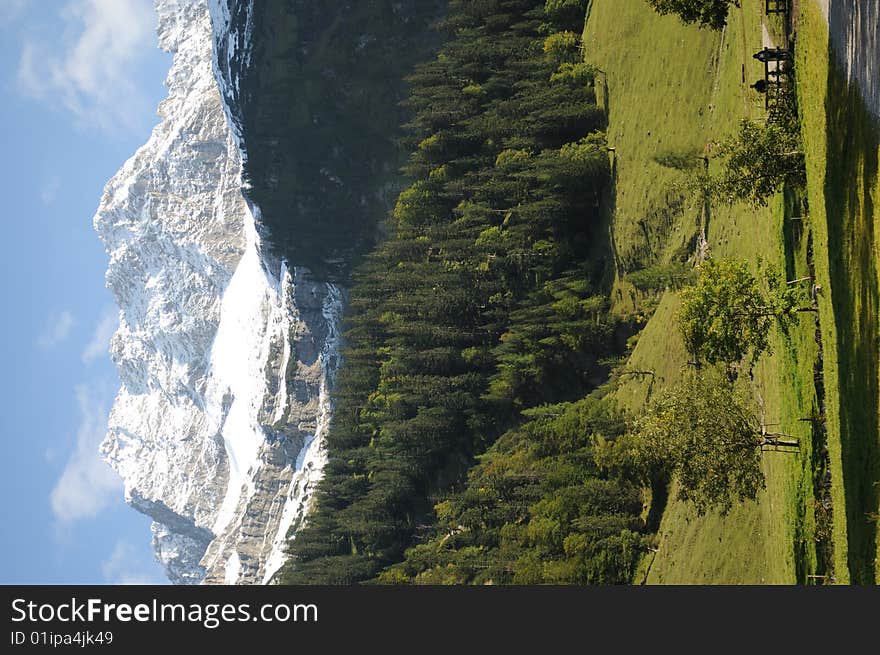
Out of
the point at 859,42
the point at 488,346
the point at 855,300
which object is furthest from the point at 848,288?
the point at 488,346

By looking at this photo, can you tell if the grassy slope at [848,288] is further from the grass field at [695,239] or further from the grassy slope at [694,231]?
the grassy slope at [694,231]

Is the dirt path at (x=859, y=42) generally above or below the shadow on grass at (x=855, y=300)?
above

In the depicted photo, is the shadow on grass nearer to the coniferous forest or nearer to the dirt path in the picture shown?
the dirt path

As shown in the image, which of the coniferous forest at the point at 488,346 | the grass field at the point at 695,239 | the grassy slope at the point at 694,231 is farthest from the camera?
the coniferous forest at the point at 488,346

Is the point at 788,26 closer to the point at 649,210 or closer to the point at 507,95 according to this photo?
the point at 649,210

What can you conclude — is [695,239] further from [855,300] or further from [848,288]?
[855,300]

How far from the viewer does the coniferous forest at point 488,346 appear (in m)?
84.2

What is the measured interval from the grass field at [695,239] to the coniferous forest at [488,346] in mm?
5276

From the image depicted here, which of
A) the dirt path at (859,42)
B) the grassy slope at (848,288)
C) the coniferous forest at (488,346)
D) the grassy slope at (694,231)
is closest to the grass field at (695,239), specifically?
the grassy slope at (694,231)

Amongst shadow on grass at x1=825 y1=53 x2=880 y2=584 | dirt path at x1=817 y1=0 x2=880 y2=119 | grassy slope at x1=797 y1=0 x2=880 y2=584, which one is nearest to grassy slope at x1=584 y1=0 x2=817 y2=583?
grassy slope at x1=797 y1=0 x2=880 y2=584

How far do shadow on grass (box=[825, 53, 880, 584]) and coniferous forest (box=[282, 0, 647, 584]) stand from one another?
3661 cm

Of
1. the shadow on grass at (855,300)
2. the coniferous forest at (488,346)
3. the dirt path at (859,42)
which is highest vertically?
the coniferous forest at (488,346)

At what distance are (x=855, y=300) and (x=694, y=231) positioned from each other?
35.8 meters

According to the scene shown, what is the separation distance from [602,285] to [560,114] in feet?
68.0
